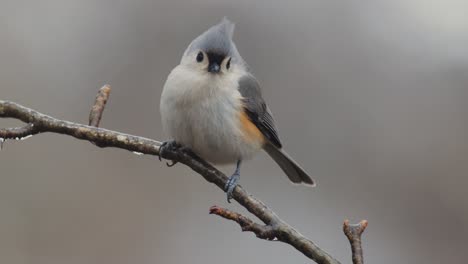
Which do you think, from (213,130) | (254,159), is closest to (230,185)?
(213,130)

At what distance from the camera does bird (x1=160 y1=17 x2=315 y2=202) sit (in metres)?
2.77

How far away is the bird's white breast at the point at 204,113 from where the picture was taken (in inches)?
109

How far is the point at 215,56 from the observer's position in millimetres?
2828

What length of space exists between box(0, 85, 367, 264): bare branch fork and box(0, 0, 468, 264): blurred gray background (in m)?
2.94

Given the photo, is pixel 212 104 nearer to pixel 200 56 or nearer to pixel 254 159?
pixel 200 56

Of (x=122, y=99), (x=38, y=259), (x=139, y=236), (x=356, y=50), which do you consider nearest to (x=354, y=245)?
(x=38, y=259)

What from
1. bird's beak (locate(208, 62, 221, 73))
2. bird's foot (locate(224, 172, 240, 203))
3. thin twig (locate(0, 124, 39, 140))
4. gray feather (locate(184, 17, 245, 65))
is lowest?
thin twig (locate(0, 124, 39, 140))

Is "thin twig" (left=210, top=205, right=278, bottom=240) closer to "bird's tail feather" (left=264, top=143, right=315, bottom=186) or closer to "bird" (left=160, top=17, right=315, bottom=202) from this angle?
"bird" (left=160, top=17, right=315, bottom=202)

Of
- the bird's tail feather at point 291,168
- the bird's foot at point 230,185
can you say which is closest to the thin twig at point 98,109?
the bird's foot at point 230,185

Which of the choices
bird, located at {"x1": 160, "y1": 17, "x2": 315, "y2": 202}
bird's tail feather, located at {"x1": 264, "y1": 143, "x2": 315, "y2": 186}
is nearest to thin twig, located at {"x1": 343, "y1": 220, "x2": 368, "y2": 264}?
bird, located at {"x1": 160, "y1": 17, "x2": 315, "y2": 202}

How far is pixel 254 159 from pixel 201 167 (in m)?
3.00

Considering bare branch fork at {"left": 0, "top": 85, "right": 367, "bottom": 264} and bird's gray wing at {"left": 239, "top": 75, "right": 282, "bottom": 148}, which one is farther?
bird's gray wing at {"left": 239, "top": 75, "right": 282, "bottom": 148}

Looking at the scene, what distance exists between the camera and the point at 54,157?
18.3ft

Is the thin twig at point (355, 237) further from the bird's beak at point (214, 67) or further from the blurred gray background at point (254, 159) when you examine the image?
the blurred gray background at point (254, 159)
